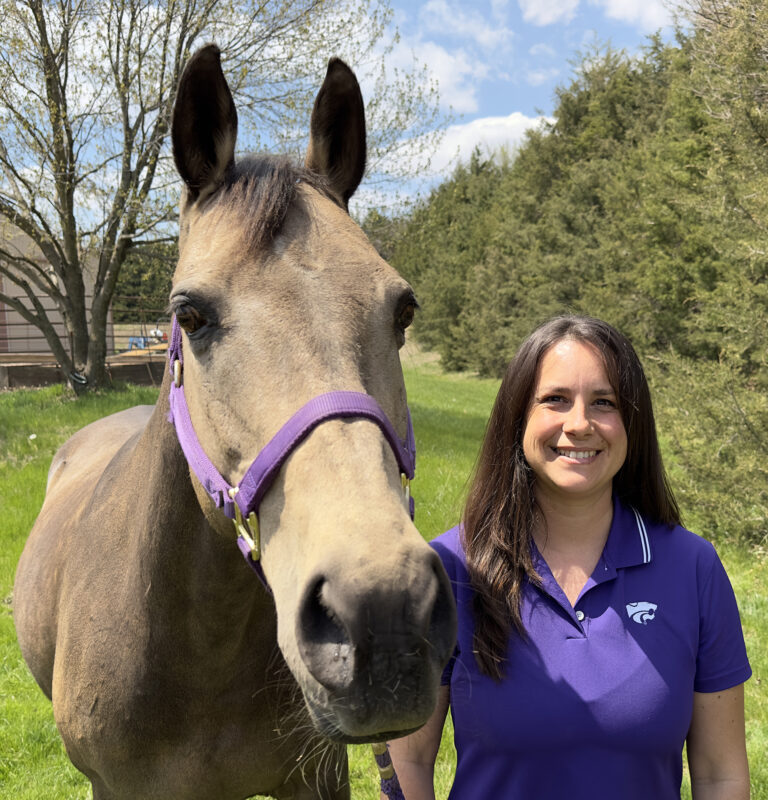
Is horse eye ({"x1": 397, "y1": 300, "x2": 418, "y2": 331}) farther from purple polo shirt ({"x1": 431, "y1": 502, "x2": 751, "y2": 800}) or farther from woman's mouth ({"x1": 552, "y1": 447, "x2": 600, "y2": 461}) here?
purple polo shirt ({"x1": 431, "y1": 502, "x2": 751, "y2": 800})

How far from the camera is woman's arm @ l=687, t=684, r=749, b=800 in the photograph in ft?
5.79

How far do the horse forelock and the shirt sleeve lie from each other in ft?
4.79

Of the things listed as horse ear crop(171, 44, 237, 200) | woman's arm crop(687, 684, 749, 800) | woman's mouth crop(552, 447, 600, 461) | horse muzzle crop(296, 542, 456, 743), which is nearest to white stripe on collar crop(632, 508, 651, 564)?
woman's mouth crop(552, 447, 600, 461)

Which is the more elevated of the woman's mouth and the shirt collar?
the woman's mouth

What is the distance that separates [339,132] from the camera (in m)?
2.13

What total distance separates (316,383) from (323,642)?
0.52m

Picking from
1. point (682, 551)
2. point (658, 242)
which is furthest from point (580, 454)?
point (658, 242)

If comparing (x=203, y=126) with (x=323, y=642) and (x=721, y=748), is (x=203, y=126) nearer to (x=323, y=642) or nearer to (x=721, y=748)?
(x=323, y=642)

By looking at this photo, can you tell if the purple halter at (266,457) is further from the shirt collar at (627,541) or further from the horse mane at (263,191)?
the shirt collar at (627,541)

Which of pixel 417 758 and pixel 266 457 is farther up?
pixel 266 457

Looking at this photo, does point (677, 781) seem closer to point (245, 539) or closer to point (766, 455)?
point (245, 539)

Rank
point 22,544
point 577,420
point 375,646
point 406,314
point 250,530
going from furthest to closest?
point 22,544
point 577,420
point 406,314
point 250,530
point 375,646

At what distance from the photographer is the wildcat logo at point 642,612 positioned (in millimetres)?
1772

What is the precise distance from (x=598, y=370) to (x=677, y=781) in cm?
111
